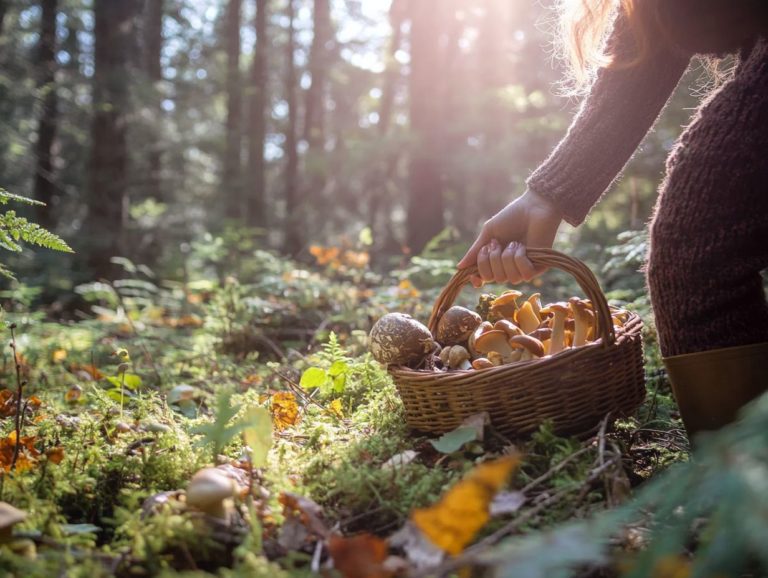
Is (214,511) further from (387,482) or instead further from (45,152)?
(45,152)

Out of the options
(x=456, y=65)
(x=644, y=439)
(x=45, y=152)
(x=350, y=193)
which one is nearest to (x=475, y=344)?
(x=644, y=439)

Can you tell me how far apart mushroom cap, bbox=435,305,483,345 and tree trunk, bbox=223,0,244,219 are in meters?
10.6

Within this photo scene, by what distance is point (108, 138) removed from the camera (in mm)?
7078

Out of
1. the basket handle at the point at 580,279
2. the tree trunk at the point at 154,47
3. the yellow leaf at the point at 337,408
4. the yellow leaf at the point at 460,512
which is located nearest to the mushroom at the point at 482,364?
the basket handle at the point at 580,279

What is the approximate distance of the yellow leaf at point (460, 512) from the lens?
38.5 inches

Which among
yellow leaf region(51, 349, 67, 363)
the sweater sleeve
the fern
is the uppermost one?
the sweater sleeve

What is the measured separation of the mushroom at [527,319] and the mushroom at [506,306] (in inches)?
2.3

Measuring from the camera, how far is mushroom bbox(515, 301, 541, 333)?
7.20 feet

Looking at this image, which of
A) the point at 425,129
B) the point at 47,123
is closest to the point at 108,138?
the point at 47,123

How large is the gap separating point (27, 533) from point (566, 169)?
6.11 ft

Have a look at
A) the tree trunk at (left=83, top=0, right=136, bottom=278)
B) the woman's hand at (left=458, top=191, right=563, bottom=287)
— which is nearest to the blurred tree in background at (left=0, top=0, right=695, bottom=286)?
the tree trunk at (left=83, top=0, right=136, bottom=278)

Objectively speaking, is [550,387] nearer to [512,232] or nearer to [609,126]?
[512,232]

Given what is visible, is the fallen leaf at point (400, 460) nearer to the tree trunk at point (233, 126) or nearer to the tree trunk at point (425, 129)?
the tree trunk at point (425, 129)

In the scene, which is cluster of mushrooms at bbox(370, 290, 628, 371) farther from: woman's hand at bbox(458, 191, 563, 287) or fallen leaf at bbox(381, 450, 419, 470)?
fallen leaf at bbox(381, 450, 419, 470)
